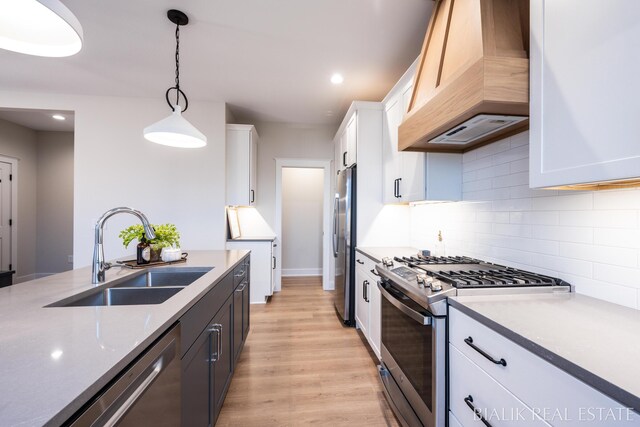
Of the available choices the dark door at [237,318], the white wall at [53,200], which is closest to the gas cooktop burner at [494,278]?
the dark door at [237,318]

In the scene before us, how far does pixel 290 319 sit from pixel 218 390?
1.67 metres

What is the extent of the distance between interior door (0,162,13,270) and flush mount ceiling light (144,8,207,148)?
4.61m

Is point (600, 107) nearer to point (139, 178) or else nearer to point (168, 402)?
point (168, 402)

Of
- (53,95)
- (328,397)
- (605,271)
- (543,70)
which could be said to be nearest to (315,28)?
(543,70)

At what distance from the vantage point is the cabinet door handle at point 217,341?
137 cm

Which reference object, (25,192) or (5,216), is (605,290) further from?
(25,192)

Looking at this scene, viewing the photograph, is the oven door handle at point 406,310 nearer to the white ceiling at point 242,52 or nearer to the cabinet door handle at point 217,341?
the cabinet door handle at point 217,341

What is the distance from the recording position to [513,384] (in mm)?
827

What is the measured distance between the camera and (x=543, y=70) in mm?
981

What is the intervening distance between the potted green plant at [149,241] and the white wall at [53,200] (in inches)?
176

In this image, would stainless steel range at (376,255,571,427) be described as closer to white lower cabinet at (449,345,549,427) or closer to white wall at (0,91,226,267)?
white lower cabinet at (449,345,549,427)

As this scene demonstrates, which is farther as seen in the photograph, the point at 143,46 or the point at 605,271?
the point at 143,46

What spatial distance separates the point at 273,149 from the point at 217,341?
342 cm

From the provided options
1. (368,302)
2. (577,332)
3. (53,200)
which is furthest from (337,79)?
(53,200)
